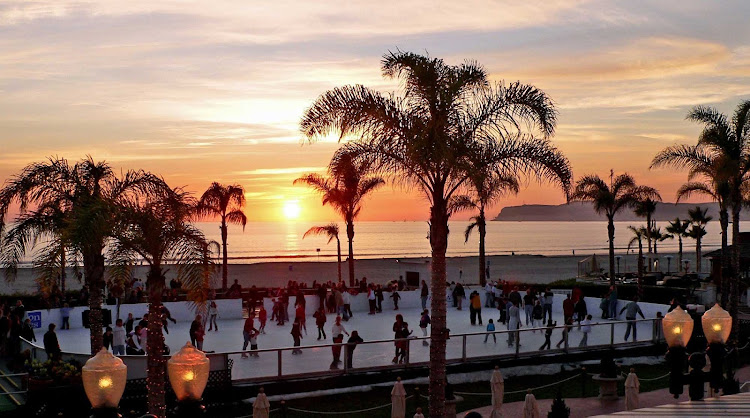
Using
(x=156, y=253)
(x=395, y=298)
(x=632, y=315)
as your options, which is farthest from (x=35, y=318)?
(x=632, y=315)

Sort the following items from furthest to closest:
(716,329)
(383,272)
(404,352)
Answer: (383,272)
(404,352)
(716,329)

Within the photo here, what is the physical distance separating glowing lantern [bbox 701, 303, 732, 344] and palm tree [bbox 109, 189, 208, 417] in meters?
8.93

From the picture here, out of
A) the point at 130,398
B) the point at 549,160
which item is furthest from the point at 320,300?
the point at 549,160

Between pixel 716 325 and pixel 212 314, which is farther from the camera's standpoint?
pixel 212 314

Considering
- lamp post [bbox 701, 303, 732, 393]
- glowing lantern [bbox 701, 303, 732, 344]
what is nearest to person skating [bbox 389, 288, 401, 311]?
lamp post [bbox 701, 303, 732, 393]

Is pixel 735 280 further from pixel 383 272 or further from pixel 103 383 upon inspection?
pixel 383 272

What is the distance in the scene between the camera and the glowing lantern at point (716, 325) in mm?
8992

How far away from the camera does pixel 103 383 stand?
22.2 feet

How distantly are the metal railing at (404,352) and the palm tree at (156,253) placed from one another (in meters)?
4.00

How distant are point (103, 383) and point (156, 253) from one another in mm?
8405

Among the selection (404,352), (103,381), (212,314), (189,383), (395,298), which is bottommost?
(404,352)

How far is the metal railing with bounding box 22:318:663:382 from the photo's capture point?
19.4 metres

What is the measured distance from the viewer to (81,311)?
102 feet

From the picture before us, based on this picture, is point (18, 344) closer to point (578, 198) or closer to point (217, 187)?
point (217, 187)
